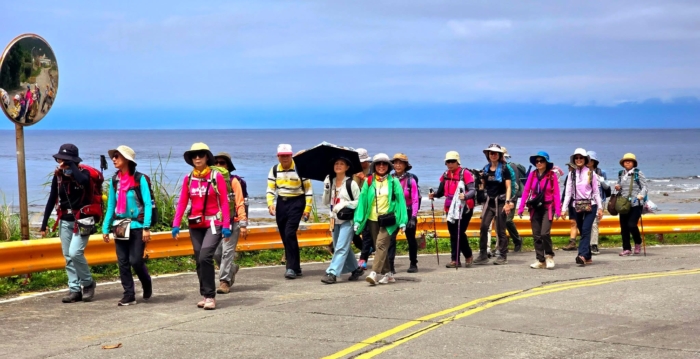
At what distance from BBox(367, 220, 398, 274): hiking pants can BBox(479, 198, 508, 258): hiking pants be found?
2601mm

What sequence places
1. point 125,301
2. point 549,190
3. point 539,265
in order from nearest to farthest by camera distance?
point 125,301
point 549,190
point 539,265

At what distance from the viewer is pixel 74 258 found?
10.1m

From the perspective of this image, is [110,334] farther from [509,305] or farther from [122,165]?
[509,305]

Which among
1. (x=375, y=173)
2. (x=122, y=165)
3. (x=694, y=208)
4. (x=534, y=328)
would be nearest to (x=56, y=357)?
(x=122, y=165)

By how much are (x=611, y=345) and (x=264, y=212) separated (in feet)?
80.9

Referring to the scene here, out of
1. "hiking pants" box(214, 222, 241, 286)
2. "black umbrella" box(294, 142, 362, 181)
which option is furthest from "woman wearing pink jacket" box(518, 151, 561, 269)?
"hiking pants" box(214, 222, 241, 286)

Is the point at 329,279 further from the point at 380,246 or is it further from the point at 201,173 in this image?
the point at 201,173

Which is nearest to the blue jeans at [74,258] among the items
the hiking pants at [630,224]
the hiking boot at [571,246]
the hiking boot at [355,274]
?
the hiking boot at [355,274]

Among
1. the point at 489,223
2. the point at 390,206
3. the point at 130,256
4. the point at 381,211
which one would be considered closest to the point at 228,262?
the point at 130,256

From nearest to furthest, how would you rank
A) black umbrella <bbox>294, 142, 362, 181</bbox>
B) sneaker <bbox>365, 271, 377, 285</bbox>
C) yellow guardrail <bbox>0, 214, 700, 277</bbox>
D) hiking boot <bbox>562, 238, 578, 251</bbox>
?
yellow guardrail <bbox>0, 214, 700, 277</bbox> → sneaker <bbox>365, 271, 377, 285</bbox> → black umbrella <bbox>294, 142, 362, 181</bbox> → hiking boot <bbox>562, 238, 578, 251</bbox>

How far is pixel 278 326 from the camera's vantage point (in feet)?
28.0

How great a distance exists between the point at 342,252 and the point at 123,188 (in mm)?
3209

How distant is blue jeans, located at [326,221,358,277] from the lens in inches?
460

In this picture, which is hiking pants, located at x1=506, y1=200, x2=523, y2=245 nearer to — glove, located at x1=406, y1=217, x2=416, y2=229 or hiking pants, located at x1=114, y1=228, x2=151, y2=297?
glove, located at x1=406, y1=217, x2=416, y2=229
